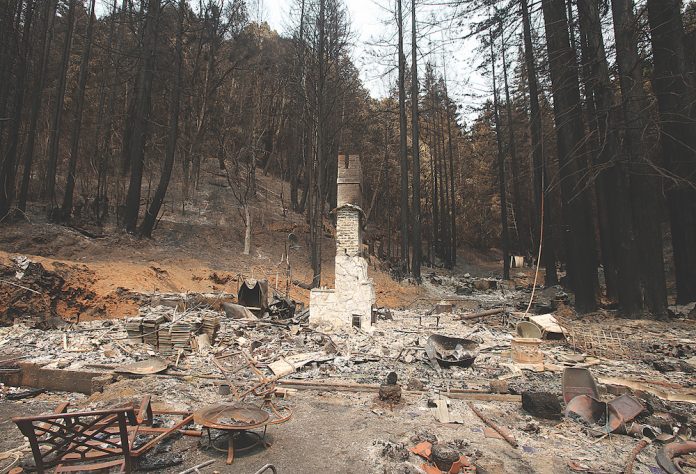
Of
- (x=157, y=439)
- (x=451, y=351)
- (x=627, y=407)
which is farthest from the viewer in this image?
(x=451, y=351)

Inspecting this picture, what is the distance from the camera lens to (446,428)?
14.2 ft

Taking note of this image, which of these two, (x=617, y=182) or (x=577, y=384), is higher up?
(x=617, y=182)

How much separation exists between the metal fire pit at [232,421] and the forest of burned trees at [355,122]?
20.9 ft

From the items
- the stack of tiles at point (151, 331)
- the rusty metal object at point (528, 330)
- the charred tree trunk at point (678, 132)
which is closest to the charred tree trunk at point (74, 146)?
the stack of tiles at point (151, 331)

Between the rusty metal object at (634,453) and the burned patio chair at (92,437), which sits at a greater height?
the burned patio chair at (92,437)

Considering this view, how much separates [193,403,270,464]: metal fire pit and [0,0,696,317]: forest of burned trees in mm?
6380

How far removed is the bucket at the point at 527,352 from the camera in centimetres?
657

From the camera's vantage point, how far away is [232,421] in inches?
157

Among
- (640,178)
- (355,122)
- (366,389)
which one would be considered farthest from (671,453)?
(355,122)

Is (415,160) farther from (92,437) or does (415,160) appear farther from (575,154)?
(92,437)

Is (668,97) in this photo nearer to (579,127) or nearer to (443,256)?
(579,127)

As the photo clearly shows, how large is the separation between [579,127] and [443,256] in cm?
1998

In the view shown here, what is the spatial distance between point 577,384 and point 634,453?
1.32 m

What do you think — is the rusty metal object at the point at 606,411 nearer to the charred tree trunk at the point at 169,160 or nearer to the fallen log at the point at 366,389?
the fallen log at the point at 366,389
